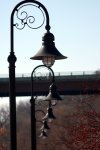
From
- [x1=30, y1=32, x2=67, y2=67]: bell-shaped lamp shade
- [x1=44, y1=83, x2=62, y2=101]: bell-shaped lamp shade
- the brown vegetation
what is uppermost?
[x1=30, y1=32, x2=67, y2=67]: bell-shaped lamp shade

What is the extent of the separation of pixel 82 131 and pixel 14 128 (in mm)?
26300

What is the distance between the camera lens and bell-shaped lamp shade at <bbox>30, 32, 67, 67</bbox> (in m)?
11.4

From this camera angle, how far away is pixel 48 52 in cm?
1142

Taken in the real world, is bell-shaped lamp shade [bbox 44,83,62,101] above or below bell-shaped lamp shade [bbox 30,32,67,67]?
below

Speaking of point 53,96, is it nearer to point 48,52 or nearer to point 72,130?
point 48,52

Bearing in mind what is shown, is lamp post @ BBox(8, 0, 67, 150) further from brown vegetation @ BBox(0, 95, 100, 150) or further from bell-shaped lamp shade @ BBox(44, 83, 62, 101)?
brown vegetation @ BBox(0, 95, 100, 150)

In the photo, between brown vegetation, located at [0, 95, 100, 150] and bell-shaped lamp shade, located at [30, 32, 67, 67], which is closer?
bell-shaped lamp shade, located at [30, 32, 67, 67]

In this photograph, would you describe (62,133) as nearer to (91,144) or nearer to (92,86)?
(92,86)

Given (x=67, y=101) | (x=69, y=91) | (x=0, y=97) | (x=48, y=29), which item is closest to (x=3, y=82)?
(x=0, y=97)

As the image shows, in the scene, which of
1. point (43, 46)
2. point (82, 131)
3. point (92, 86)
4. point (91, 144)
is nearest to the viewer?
point (43, 46)

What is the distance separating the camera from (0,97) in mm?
70562

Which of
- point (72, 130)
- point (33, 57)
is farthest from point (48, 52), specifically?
point (72, 130)

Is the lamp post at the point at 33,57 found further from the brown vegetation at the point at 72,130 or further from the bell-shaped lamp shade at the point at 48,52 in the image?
the brown vegetation at the point at 72,130

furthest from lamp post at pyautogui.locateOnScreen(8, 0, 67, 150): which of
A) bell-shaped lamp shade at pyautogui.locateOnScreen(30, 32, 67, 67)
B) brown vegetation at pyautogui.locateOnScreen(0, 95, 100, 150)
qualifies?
brown vegetation at pyautogui.locateOnScreen(0, 95, 100, 150)
